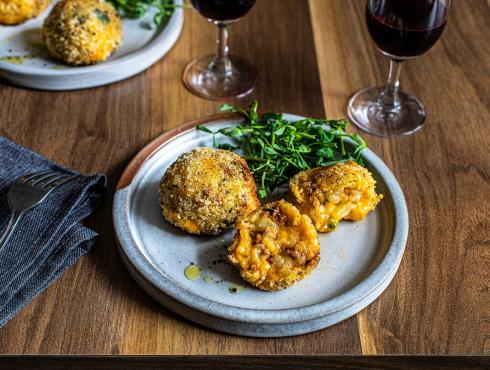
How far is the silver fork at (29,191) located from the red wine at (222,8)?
539mm

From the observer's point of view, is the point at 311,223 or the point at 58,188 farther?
the point at 58,188

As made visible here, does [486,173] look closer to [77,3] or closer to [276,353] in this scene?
[276,353]

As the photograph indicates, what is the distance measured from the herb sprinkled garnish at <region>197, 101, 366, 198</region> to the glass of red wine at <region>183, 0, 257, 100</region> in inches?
8.6

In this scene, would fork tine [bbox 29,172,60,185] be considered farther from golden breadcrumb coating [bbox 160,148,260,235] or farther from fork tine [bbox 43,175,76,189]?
golden breadcrumb coating [bbox 160,148,260,235]

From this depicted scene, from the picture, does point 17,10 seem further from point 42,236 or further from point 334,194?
point 334,194

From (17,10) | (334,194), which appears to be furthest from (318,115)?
(17,10)

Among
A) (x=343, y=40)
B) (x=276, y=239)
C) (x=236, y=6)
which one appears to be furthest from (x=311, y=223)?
(x=343, y=40)

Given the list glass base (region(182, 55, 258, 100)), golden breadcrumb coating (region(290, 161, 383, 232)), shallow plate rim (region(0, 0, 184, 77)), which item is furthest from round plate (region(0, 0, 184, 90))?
golden breadcrumb coating (region(290, 161, 383, 232))

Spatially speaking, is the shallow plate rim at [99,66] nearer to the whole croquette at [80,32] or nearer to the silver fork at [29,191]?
the whole croquette at [80,32]

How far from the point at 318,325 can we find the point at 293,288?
0.29 feet

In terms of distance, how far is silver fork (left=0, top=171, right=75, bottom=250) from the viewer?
4.26 ft

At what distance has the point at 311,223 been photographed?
3.95 ft

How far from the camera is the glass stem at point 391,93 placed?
169 cm

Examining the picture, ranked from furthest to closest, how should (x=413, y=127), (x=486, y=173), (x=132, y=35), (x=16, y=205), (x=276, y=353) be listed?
(x=132, y=35)
(x=413, y=127)
(x=486, y=173)
(x=16, y=205)
(x=276, y=353)
